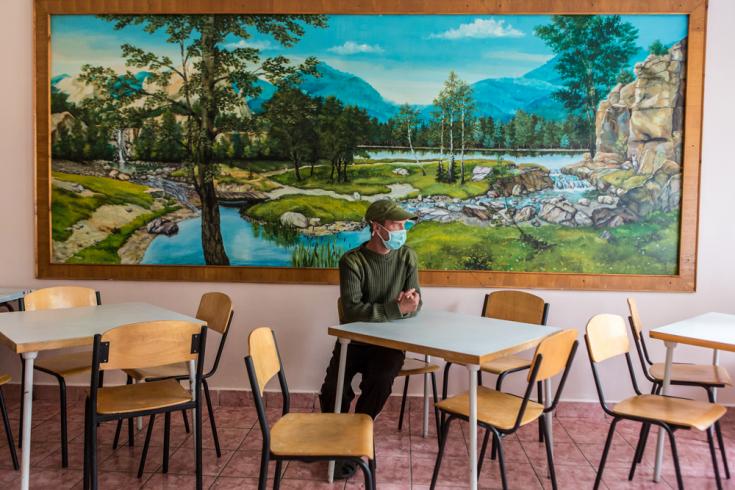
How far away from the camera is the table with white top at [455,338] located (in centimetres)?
251

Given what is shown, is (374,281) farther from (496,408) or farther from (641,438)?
(641,438)

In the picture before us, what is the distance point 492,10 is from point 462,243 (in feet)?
5.14

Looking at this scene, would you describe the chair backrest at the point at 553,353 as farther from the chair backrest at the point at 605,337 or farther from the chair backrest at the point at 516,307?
the chair backrest at the point at 516,307

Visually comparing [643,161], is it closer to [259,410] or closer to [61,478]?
[259,410]

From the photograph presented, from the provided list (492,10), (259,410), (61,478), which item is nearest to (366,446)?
(259,410)

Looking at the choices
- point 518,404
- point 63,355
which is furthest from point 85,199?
point 518,404

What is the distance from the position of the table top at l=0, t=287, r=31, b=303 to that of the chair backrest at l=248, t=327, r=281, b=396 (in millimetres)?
2210

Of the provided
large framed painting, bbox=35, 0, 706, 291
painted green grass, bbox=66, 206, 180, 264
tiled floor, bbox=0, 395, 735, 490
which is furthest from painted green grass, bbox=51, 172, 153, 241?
tiled floor, bbox=0, 395, 735, 490

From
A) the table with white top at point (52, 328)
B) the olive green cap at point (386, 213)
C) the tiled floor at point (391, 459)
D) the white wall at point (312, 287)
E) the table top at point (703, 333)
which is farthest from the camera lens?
the white wall at point (312, 287)

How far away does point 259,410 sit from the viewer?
87.2 inches

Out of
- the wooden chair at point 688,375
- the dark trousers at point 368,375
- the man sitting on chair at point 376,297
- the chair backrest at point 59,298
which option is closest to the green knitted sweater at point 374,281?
the man sitting on chair at point 376,297

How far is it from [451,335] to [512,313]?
1123 millimetres

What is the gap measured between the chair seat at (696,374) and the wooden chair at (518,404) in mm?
973

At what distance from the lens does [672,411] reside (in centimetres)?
283
